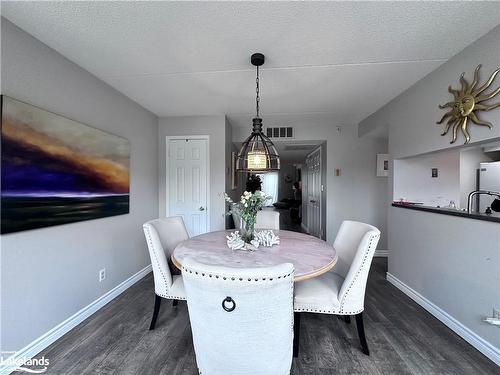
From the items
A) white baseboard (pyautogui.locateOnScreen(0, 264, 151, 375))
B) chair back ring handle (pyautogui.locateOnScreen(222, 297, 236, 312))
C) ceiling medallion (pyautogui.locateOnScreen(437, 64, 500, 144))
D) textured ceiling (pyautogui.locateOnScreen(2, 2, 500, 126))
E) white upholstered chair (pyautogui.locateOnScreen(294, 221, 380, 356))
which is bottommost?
white baseboard (pyautogui.locateOnScreen(0, 264, 151, 375))

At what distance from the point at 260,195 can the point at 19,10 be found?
2.06m

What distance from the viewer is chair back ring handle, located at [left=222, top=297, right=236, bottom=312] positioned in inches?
35.8

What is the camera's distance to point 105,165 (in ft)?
7.93

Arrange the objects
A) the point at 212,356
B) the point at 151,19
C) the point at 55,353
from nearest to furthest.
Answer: the point at 212,356 → the point at 151,19 → the point at 55,353

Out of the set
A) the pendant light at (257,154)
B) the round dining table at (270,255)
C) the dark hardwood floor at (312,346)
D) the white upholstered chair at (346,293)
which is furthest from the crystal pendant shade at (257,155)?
the dark hardwood floor at (312,346)

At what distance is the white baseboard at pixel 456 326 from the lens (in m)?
1.64

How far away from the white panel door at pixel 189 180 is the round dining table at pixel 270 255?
156 centimetres

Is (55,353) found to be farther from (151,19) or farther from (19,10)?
(151,19)

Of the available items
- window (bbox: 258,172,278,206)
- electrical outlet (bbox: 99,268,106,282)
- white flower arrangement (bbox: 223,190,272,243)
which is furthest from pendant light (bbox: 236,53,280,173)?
window (bbox: 258,172,278,206)

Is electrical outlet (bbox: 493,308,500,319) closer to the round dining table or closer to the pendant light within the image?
the round dining table

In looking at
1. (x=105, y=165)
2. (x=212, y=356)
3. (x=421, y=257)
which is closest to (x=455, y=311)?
(x=421, y=257)

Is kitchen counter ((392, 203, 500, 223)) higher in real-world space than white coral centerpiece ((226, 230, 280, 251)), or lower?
higher

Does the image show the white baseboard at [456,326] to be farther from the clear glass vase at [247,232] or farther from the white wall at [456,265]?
the clear glass vase at [247,232]

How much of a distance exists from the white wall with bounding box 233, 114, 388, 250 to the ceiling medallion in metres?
2.06
